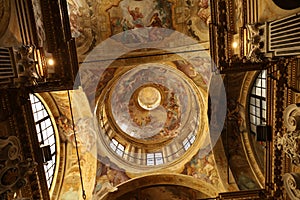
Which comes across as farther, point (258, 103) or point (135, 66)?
point (135, 66)

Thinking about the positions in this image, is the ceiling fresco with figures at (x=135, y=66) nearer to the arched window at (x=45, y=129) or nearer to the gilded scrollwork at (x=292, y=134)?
the arched window at (x=45, y=129)

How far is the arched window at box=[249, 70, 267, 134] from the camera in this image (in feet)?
41.0

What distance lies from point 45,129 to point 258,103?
32.6ft

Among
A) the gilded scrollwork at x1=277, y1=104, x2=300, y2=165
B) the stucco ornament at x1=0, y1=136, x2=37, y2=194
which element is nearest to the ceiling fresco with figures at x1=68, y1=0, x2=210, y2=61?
the gilded scrollwork at x1=277, y1=104, x2=300, y2=165

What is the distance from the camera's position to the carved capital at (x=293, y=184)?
26.2 ft

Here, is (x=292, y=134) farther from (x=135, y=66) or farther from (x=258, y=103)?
(x=135, y=66)

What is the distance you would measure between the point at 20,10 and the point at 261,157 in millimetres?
11518

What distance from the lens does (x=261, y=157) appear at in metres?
13.5

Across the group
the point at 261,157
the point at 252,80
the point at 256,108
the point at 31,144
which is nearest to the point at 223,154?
the point at 261,157

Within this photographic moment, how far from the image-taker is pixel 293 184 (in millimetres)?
8125

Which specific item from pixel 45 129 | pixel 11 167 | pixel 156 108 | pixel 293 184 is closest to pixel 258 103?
pixel 293 184

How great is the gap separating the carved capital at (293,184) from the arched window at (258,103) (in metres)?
4.44

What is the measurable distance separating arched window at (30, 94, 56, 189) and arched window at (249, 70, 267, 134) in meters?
9.64

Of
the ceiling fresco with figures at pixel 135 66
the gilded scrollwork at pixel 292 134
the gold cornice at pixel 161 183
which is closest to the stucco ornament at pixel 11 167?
the ceiling fresco with figures at pixel 135 66
